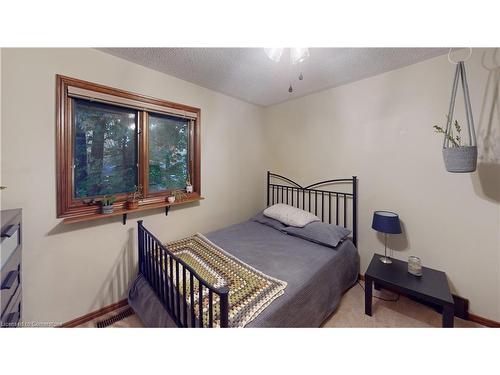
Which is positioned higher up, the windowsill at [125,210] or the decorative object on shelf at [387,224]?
the windowsill at [125,210]

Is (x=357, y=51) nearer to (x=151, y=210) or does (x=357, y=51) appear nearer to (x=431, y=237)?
(x=431, y=237)

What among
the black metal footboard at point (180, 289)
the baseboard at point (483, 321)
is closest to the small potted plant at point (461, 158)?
the baseboard at point (483, 321)

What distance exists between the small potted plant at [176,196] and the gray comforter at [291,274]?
554mm

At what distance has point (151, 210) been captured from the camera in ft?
6.94

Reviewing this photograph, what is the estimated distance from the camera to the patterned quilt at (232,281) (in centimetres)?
117

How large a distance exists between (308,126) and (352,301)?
2.19m

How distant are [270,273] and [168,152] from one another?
1.73 meters

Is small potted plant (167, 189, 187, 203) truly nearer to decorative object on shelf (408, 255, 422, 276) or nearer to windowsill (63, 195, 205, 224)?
windowsill (63, 195, 205, 224)

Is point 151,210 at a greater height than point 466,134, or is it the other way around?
point 466,134

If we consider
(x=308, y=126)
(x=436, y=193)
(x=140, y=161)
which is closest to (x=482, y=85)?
(x=436, y=193)

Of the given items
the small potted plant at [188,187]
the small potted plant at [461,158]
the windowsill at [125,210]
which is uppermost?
the small potted plant at [461,158]

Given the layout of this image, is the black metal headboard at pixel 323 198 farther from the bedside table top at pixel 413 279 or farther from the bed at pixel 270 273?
the bedside table top at pixel 413 279

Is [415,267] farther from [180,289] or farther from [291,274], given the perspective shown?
[180,289]
